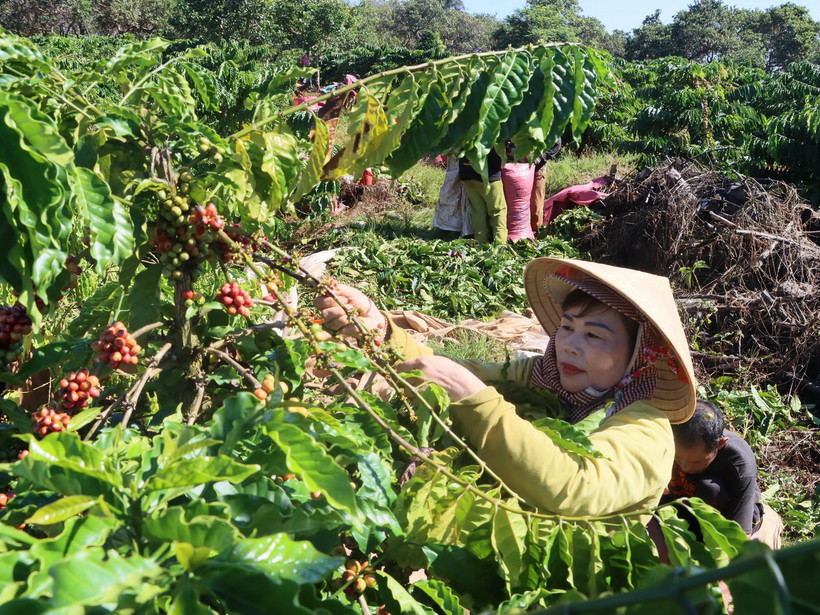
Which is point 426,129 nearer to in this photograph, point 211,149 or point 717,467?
point 211,149

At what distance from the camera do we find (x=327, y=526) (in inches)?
38.5

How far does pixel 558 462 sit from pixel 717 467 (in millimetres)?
1426

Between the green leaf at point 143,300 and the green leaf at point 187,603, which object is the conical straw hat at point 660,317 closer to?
the green leaf at point 143,300

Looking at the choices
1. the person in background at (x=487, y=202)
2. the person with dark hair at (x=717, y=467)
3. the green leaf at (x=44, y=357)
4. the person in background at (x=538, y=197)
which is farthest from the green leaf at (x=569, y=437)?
the person in background at (x=538, y=197)

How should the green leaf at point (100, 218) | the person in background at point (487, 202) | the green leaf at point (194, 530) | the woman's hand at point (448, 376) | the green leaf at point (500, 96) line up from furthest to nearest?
the person in background at point (487, 202) → the woman's hand at point (448, 376) → the green leaf at point (500, 96) → the green leaf at point (100, 218) → the green leaf at point (194, 530)

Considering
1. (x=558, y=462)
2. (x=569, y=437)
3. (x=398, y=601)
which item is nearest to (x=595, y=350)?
(x=558, y=462)

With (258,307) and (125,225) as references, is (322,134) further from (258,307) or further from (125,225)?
(258,307)

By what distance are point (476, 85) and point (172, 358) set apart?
902 millimetres

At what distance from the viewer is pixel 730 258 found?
5.34 meters

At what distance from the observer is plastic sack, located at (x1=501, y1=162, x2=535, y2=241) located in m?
6.79

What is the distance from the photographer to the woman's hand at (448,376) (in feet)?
5.60

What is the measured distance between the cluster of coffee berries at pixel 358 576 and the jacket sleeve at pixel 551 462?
488mm

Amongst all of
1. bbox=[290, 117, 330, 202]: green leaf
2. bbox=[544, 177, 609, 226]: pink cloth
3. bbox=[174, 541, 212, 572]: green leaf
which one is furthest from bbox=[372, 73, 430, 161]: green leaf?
bbox=[544, 177, 609, 226]: pink cloth

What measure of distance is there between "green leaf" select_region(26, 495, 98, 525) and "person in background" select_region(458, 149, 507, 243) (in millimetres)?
5837
